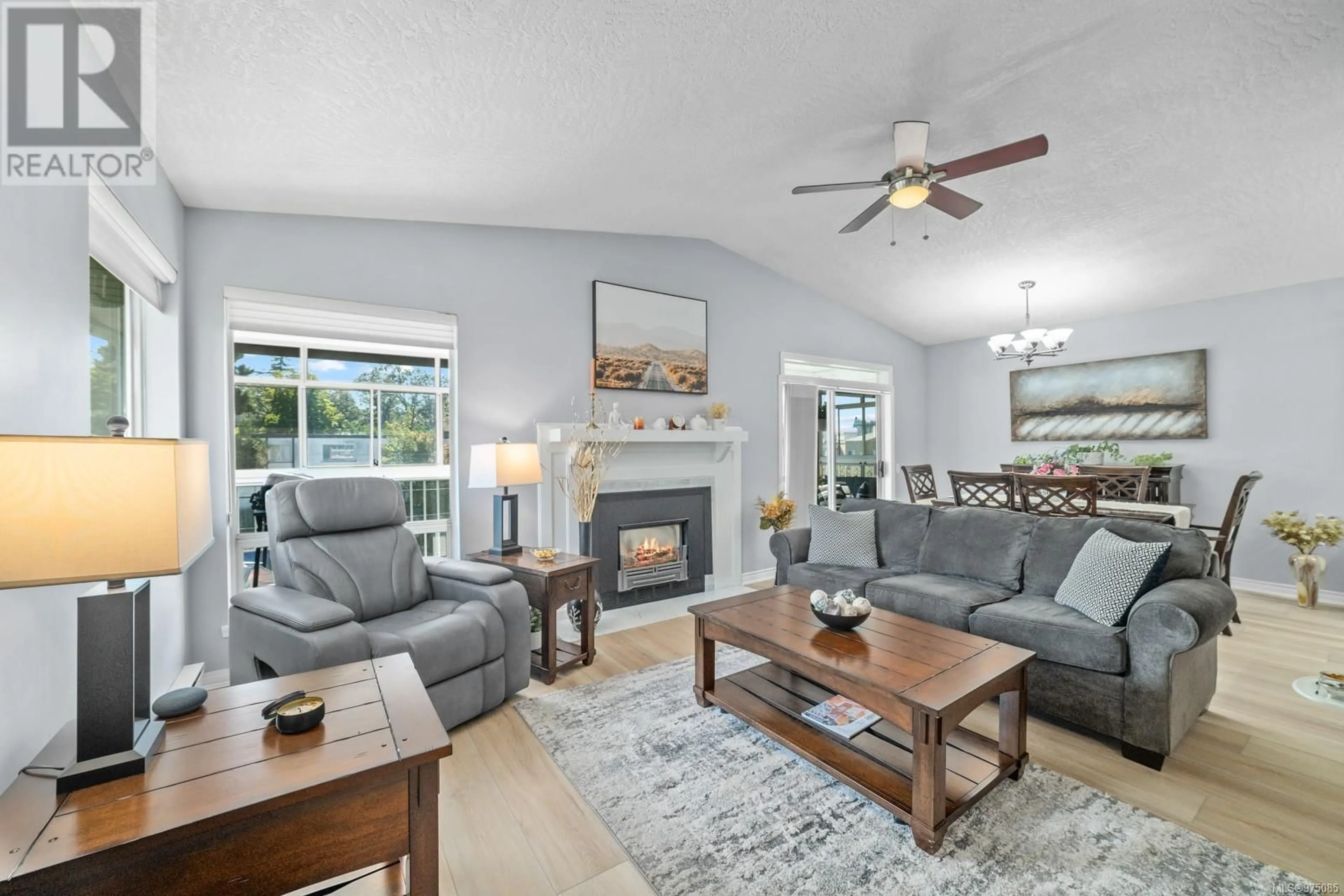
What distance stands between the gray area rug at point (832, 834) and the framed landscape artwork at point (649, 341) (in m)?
2.79

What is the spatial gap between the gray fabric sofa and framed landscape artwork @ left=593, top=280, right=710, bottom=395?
194 centimetres

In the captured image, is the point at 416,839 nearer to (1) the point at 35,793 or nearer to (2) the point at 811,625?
(1) the point at 35,793

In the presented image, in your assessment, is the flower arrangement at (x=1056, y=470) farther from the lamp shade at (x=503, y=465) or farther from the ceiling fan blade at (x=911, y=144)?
the lamp shade at (x=503, y=465)

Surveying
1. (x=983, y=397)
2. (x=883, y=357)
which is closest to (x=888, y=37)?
(x=883, y=357)

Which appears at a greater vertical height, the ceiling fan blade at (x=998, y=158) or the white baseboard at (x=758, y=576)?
the ceiling fan blade at (x=998, y=158)

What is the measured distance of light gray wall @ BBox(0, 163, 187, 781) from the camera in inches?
50.8

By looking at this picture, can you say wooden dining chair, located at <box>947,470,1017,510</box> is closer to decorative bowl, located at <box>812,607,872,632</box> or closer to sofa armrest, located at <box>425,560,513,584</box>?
decorative bowl, located at <box>812,607,872,632</box>

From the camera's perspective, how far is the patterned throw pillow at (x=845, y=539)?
3816mm

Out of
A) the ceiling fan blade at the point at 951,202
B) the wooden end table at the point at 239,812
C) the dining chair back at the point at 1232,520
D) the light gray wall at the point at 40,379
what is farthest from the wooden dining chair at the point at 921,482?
the light gray wall at the point at 40,379

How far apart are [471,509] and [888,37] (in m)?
3.42

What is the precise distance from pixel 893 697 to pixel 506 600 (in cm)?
177

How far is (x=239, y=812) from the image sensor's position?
1056 millimetres

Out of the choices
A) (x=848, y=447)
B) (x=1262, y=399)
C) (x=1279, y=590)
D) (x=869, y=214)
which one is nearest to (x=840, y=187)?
(x=869, y=214)

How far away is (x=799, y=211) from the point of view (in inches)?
163
